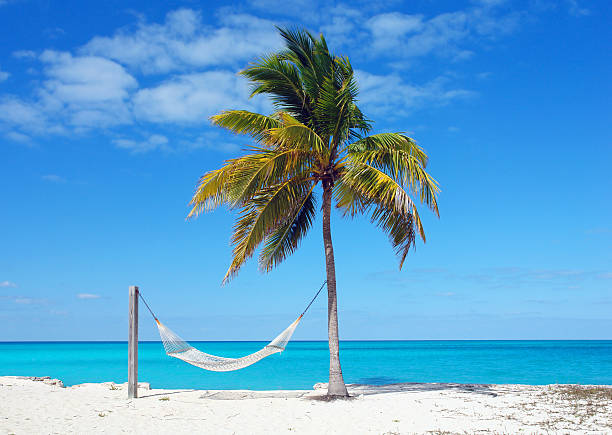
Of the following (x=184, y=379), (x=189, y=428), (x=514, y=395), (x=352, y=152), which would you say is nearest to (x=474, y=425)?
(x=514, y=395)

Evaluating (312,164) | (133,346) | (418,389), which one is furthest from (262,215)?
(418,389)

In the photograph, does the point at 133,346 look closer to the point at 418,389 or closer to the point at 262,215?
the point at 262,215

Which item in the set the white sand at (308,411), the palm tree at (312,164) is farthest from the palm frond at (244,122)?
the white sand at (308,411)

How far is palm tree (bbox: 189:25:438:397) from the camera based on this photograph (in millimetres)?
7508

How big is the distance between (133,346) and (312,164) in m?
3.65

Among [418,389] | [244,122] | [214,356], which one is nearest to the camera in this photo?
[214,356]

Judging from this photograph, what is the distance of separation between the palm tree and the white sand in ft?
3.33

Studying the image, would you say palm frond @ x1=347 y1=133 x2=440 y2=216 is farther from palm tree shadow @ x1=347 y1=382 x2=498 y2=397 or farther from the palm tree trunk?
palm tree shadow @ x1=347 y1=382 x2=498 y2=397

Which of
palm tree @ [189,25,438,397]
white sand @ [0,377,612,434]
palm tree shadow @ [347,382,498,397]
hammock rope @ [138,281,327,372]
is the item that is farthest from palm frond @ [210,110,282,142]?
palm tree shadow @ [347,382,498,397]

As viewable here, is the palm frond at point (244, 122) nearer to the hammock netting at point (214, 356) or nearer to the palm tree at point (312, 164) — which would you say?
the palm tree at point (312, 164)

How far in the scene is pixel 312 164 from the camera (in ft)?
25.9

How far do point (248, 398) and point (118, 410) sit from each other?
1.97 m

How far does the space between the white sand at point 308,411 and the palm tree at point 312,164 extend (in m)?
1.01

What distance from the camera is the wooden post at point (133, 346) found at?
25.1 feet
